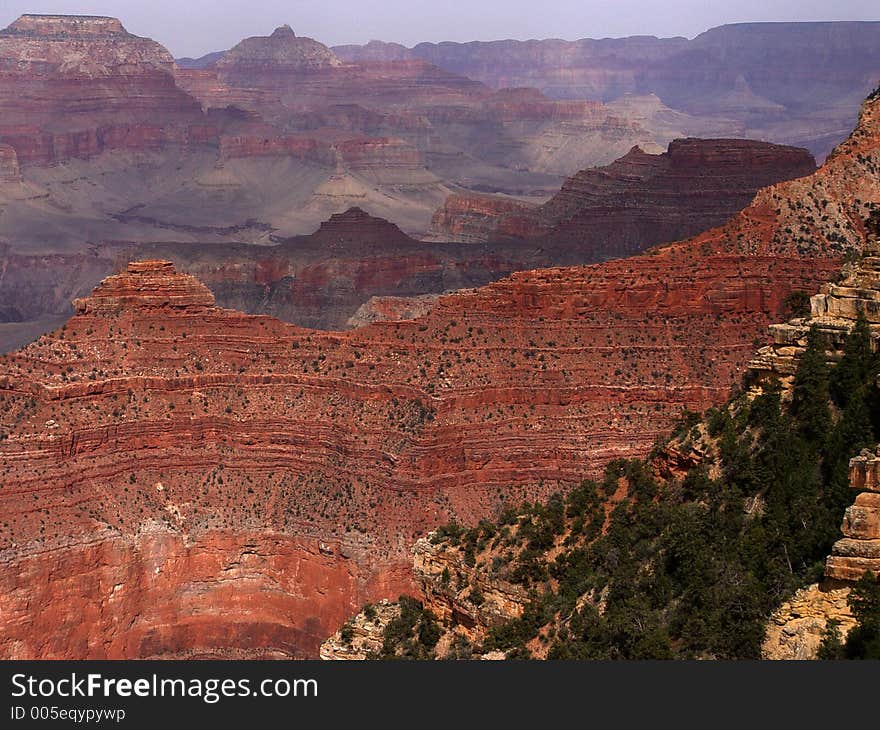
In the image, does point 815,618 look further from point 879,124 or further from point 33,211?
point 33,211

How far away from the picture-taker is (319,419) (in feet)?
206

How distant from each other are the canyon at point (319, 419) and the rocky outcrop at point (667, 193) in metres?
48.7

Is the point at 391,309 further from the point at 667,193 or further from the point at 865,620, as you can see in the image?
the point at 865,620

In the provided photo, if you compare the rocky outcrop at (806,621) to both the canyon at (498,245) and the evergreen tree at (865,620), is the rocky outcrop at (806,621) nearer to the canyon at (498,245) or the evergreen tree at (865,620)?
the evergreen tree at (865,620)

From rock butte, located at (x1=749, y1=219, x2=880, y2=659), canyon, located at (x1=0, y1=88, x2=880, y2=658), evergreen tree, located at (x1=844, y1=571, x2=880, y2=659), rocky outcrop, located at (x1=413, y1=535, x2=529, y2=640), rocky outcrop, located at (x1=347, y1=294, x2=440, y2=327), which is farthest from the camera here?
rocky outcrop, located at (x1=347, y1=294, x2=440, y2=327)

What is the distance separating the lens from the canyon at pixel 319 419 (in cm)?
5841

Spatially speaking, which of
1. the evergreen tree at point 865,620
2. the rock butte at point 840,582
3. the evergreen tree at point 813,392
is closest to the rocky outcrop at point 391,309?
the evergreen tree at point 813,392

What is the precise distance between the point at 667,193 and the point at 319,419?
6573 centimetres

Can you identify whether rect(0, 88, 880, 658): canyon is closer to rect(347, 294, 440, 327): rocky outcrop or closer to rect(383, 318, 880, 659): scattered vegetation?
rect(383, 318, 880, 659): scattered vegetation

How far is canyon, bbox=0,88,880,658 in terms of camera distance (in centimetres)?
5841

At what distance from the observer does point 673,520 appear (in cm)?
3250

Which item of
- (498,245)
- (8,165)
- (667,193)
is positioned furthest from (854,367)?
(8,165)

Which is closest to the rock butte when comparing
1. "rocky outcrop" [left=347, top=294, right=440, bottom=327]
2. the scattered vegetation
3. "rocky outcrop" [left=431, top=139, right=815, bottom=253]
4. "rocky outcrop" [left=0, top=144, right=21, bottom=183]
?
the scattered vegetation

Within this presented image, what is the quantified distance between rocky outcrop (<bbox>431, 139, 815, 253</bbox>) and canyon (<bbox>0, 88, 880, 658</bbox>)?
4867cm
